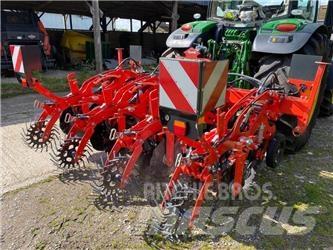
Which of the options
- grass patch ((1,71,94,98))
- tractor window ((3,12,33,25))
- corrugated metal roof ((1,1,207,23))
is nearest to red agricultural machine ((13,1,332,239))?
grass patch ((1,71,94,98))

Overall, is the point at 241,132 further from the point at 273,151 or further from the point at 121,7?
the point at 121,7

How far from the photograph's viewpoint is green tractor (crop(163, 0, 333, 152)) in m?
2.85

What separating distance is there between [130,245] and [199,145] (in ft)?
2.55

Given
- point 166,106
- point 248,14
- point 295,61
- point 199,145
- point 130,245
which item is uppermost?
point 248,14

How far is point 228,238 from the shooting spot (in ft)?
6.77

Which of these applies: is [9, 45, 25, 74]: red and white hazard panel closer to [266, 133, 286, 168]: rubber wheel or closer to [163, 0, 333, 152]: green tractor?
[163, 0, 333, 152]: green tractor

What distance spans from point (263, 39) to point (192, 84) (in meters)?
1.75

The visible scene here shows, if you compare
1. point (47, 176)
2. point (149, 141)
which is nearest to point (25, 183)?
point (47, 176)

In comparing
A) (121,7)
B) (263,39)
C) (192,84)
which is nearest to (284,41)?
(263,39)

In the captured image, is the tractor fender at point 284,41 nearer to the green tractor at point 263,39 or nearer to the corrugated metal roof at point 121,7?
the green tractor at point 263,39

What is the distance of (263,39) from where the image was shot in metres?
2.98

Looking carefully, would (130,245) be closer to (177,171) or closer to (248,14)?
(177,171)

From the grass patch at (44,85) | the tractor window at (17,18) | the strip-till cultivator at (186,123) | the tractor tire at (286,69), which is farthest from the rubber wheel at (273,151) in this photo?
the tractor window at (17,18)

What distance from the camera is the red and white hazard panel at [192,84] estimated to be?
153cm
